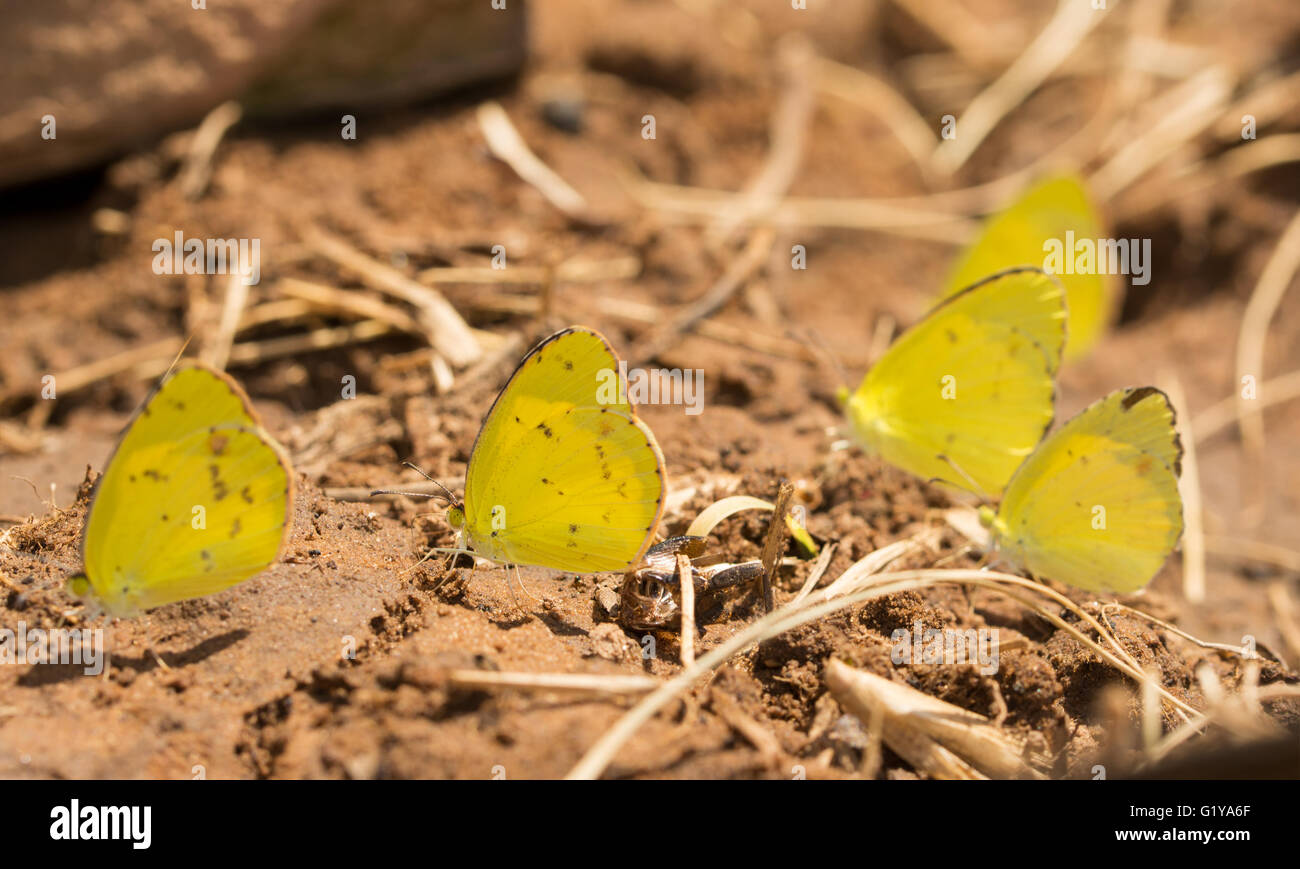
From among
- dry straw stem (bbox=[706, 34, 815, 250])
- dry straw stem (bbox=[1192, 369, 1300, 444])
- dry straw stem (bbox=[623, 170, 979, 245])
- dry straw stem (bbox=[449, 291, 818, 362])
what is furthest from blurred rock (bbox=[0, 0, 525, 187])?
dry straw stem (bbox=[1192, 369, 1300, 444])

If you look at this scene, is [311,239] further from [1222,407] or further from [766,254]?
[1222,407]

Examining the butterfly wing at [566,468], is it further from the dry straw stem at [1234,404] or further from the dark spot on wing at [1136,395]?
the dry straw stem at [1234,404]

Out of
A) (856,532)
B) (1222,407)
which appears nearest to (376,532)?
(856,532)

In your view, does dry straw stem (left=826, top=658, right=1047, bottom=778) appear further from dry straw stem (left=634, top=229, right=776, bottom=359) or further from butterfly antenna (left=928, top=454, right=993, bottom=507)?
dry straw stem (left=634, top=229, right=776, bottom=359)

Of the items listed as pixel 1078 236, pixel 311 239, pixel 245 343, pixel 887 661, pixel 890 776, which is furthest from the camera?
pixel 1078 236

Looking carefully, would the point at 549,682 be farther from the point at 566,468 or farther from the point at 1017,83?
the point at 1017,83

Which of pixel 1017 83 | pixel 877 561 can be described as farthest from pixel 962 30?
pixel 877 561

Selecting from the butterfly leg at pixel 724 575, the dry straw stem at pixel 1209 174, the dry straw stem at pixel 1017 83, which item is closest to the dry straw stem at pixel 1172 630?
the butterfly leg at pixel 724 575

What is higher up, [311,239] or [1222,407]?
[311,239]
